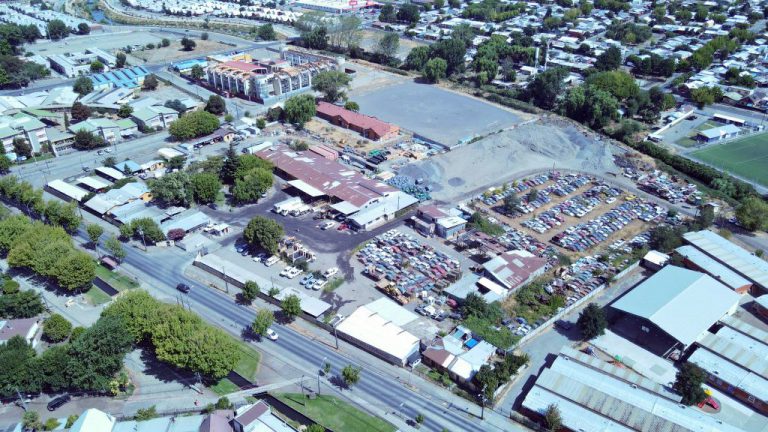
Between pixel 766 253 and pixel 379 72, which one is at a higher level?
pixel 379 72

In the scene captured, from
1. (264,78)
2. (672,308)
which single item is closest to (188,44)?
(264,78)

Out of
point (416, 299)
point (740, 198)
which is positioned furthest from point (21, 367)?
point (740, 198)

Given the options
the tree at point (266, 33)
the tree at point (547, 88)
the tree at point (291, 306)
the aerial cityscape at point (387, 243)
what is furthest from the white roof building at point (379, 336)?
the tree at point (266, 33)

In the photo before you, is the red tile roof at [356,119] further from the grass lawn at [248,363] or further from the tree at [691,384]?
the tree at [691,384]

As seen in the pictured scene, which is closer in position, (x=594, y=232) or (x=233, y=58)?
(x=594, y=232)

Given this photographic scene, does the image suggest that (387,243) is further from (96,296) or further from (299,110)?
(299,110)

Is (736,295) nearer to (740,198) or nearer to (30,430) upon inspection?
(740,198)
